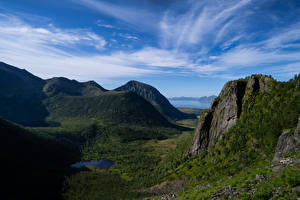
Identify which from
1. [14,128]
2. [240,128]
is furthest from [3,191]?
[240,128]

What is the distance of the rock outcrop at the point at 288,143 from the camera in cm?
3719

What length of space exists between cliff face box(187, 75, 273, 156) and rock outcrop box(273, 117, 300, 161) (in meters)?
32.2

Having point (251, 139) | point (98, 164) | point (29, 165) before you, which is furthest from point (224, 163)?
point (29, 165)

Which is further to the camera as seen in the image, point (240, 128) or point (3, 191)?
point (3, 191)

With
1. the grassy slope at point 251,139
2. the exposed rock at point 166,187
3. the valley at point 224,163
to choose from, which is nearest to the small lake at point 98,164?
the valley at point 224,163

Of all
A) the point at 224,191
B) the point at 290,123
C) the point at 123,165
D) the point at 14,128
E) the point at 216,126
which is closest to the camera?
the point at 224,191

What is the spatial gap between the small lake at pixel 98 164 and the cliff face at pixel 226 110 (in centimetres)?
11515

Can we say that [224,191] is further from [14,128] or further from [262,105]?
[14,128]

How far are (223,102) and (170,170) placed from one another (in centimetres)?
5208

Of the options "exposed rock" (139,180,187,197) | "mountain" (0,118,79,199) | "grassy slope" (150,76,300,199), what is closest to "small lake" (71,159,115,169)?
"mountain" (0,118,79,199)

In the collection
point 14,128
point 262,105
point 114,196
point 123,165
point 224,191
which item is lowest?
point 123,165

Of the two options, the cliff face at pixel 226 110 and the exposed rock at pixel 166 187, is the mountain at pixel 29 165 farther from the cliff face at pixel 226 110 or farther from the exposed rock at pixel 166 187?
the cliff face at pixel 226 110

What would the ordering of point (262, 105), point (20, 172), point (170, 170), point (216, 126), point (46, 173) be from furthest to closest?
point (46, 173) < point (20, 172) < point (170, 170) < point (216, 126) < point (262, 105)

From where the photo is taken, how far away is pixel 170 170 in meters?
98.3
